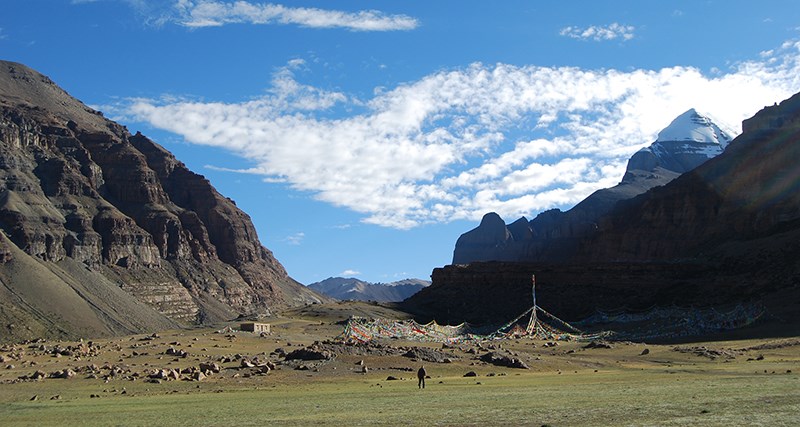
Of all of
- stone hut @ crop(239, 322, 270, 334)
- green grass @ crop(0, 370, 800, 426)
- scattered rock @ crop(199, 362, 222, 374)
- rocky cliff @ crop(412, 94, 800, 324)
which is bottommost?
green grass @ crop(0, 370, 800, 426)

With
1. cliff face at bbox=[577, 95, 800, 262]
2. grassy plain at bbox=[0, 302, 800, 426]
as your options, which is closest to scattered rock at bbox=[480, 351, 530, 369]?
grassy plain at bbox=[0, 302, 800, 426]

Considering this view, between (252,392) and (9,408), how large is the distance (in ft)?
37.6

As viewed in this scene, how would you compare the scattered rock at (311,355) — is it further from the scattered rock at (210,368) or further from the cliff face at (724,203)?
the cliff face at (724,203)

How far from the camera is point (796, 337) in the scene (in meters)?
72.2

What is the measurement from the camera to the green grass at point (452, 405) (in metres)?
24.1

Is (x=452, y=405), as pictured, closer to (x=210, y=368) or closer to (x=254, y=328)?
(x=210, y=368)

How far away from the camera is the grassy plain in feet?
83.8

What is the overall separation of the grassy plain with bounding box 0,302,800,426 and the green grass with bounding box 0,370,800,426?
0.20 feet

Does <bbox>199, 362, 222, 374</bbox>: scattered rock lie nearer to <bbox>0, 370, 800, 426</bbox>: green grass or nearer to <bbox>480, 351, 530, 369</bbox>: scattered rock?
<bbox>0, 370, 800, 426</bbox>: green grass

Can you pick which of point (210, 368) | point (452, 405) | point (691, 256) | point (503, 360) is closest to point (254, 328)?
point (210, 368)

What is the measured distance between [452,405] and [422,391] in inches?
325

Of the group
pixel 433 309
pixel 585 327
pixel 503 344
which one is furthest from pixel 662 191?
pixel 503 344

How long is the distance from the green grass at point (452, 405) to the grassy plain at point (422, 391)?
2.4 inches

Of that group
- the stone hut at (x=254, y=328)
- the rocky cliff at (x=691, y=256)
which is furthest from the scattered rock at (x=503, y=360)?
the stone hut at (x=254, y=328)
